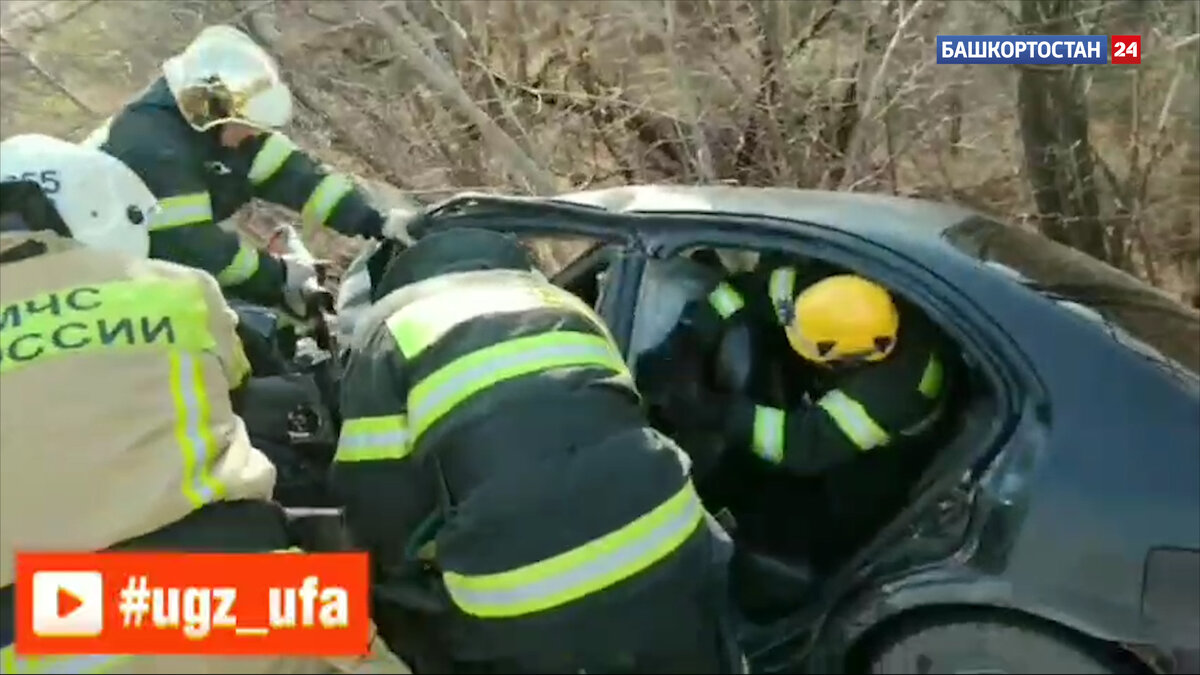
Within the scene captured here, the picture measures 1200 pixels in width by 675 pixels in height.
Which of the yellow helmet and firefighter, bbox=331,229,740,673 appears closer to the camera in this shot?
firefighter, bbox=331,229,740,673

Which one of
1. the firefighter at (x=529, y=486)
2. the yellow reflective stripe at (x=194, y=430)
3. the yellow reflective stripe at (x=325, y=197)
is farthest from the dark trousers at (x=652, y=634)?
the yellow reflective stripe at (x=325, y=197)

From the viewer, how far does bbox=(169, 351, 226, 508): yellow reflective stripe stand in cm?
223

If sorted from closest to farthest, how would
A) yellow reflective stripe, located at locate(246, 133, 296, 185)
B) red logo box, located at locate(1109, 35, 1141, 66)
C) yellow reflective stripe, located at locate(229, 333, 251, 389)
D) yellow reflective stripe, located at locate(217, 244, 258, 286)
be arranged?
yellow reflective stripe, located at locate(229, 333, 251, 389) → yellow reflective stripe, located at locate(217, 244, 258, 286) → yellow reflective stripe, located at locate(246, 133, 296, 185) → red logo box, located at locate(1109, 35, 1141, 66)

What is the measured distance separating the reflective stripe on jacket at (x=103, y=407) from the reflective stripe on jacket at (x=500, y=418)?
0.28m

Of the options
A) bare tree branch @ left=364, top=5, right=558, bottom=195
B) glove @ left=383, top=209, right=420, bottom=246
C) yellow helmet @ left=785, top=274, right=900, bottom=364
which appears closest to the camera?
yellow helmet @ left=785, top=274, right=900, bottom=364

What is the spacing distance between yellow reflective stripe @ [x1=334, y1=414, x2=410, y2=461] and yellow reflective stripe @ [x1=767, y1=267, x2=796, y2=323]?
3.10 ft

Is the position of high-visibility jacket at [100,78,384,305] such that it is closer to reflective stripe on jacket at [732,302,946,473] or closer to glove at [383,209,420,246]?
glove at [383,209,420,246]

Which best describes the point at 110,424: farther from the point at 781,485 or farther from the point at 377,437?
the point at 781,485

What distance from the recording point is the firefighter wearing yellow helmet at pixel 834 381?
110 inches

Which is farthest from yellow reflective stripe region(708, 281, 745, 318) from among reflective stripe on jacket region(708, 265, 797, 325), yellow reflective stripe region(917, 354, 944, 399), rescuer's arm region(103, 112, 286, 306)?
rescuer's arm region(103, 112, 286, 306)

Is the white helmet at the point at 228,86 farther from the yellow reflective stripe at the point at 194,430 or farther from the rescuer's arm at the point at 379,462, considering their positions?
the yellow reflective stripe at the point at 194,430

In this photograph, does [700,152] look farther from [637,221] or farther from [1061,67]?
[637,221]

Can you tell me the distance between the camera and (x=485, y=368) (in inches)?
91.0

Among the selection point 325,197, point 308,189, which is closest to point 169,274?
point 325,197
